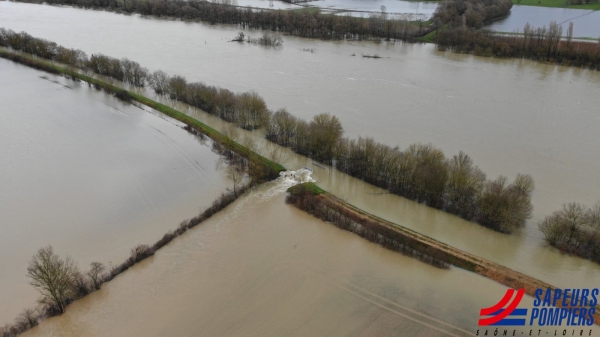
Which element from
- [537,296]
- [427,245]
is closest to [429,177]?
[427,245]

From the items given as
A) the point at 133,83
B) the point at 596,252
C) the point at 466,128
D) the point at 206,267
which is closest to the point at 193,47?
the point at 133,83

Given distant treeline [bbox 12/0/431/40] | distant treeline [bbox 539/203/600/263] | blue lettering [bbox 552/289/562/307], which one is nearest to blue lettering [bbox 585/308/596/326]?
blue lettering [bbox 552/289/562/307]

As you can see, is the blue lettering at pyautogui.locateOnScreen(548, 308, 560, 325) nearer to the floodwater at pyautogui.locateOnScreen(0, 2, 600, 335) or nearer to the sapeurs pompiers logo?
the sapeurs pompiers logo

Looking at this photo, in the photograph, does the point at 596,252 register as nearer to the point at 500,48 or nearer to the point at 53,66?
the point at 500,48

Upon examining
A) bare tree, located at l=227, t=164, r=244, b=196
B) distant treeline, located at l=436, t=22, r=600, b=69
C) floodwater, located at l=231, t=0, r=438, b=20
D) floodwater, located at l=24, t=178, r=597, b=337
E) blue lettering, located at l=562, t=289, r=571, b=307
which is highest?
floodwater, located at l=231, t=0, r=438, b=20

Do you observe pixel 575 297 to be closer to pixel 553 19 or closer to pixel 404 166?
pixel 404 166
